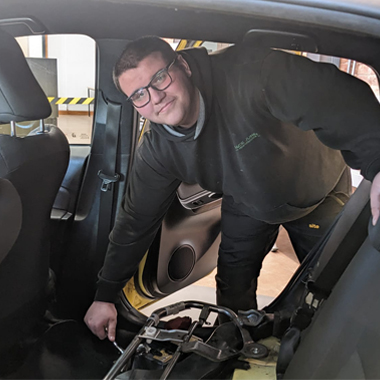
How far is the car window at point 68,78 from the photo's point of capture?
1.79 m

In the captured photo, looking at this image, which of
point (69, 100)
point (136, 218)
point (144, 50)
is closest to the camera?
point (144, 50)

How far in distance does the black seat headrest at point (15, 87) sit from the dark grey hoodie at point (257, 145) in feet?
1.13

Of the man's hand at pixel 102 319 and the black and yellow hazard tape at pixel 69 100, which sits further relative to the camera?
the black and yellow hazard tape at pixel 69 100

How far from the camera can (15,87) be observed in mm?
1153

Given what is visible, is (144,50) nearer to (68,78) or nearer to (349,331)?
(349,331)

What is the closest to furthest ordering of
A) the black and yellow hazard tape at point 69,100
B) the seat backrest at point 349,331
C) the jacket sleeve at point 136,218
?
1. the seat backrest at point 349,331
2. the jacket sleeve at point 136,218
3. the black and yellow hazard tape at point 69,100

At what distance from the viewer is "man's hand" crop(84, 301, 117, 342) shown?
4.77ft

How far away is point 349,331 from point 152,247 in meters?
1.04

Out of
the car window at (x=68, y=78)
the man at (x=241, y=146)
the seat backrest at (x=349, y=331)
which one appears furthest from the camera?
the car window at (x=68, y=78)

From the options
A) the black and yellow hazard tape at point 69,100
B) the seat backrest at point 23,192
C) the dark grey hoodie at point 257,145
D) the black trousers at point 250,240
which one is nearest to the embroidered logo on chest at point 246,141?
the dark grey hoodie at point 257,145

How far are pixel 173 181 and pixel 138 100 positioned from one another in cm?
36

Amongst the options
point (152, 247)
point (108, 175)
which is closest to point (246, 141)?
point (108, 175)

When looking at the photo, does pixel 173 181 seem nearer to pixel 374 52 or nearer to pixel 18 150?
Result: pixel 18 150

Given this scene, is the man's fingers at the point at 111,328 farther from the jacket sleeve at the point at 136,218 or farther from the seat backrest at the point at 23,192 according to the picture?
the seat backrest at the point at 23,192
